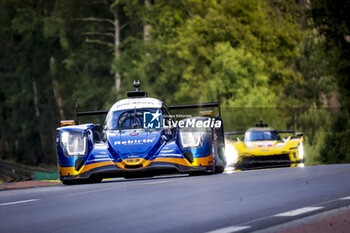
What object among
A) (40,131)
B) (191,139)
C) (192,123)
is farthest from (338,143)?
(40,131)

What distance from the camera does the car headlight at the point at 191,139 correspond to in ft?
49.4

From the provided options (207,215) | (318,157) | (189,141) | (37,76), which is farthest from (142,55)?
(207,215)

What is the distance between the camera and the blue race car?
47.4 feet

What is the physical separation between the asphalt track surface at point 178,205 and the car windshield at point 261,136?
428 inches

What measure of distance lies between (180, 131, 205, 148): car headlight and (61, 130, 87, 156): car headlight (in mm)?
1867

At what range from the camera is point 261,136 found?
2505cm

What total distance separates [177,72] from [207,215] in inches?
1849

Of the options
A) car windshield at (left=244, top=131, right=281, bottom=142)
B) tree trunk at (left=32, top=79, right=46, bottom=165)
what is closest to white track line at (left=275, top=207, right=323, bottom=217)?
car windshield at (left=244, top=131, right=281, bottom=142)

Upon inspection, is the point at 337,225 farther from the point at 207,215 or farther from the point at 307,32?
the point at 307,32

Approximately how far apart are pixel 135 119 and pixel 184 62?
4084cm

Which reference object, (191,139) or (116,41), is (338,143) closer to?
(191,139)

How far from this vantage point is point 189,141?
15102 mm

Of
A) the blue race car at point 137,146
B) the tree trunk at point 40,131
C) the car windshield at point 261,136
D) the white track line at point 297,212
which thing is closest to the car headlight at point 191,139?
the blue race car at point 137,146

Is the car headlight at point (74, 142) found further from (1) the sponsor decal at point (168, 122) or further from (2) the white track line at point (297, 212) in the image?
(2) the white track line at point (297, 212)
